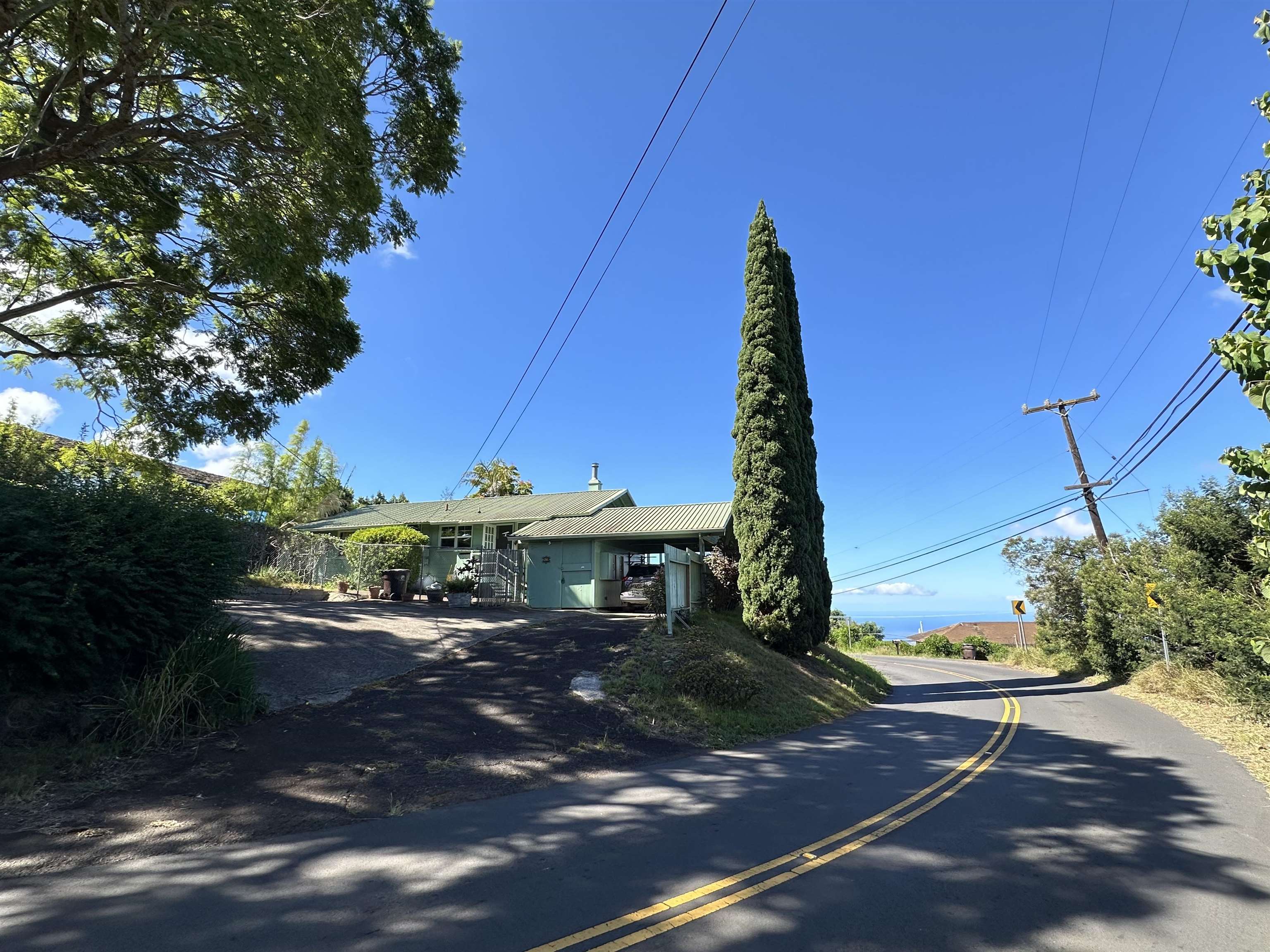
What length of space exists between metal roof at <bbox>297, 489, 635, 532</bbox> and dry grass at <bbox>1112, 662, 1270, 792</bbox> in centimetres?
1750

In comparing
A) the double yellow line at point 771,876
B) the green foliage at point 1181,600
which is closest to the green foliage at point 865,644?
the green foliage at point 1181,600

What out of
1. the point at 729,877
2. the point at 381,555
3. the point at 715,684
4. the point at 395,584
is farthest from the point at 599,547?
the point at 729,877

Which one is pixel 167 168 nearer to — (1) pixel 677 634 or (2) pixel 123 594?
(2) pixel 123 594

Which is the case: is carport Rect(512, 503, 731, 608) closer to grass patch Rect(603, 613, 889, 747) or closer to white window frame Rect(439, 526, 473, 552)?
white window frame Rect(439, 526, 473, 552)

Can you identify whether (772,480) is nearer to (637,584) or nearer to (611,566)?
(637,584)

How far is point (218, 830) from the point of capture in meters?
5.11

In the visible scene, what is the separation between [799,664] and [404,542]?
1500cm

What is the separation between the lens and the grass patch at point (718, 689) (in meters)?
9.98

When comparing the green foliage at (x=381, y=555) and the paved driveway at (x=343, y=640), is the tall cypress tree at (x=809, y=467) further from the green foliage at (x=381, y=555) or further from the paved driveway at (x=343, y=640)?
the green foliage at (x=381, y=555)

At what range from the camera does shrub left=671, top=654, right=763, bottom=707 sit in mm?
10805

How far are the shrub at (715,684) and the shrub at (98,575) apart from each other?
7153 millimetres

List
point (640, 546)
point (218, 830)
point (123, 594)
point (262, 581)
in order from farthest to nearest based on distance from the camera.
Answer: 1. point (640, 546)
2. point (262, 581)
3. point (123, 594)
4. point (218, 830)

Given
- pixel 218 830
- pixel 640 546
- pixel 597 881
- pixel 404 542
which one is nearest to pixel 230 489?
pixel 404 542

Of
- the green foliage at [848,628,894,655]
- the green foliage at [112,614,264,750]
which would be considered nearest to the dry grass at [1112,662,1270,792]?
the green foliage at [112,614,264,750]
